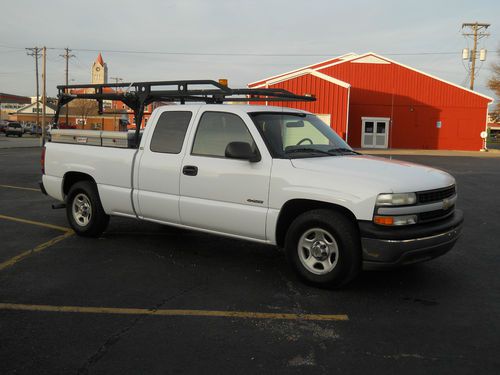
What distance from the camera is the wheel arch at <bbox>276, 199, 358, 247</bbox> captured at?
15.7 ft

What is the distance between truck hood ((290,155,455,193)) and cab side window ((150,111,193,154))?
157 centimetres

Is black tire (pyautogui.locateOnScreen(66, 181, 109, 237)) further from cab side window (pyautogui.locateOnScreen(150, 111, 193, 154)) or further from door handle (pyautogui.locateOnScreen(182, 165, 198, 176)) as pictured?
door handle (pyautogui.locateOnScreen(182, 165, 198, 176))

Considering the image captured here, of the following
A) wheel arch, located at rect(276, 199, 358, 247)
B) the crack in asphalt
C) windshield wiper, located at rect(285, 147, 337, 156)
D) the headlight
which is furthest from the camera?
windshield wiper, located at rect(285, 147, 337, 156)

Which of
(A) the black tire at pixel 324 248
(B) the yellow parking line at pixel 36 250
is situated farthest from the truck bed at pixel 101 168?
(A) the black tire at pixel 324 248

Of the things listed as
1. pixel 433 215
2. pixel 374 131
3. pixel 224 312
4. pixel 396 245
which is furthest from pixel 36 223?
pixel 374 131

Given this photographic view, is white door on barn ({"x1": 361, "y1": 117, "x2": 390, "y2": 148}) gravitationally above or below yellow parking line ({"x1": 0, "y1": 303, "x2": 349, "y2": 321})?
above

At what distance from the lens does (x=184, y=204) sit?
226 inches

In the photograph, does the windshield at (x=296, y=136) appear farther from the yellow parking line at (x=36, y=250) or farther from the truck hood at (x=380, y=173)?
the yellow parking line at (x=36, y=250)

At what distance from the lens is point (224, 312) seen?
430 cm

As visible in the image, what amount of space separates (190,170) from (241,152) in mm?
869

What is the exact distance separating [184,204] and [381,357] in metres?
2.98

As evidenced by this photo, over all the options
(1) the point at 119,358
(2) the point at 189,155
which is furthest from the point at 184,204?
(1) the point at 119,358

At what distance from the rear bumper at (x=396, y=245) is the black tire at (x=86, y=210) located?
3850 mm

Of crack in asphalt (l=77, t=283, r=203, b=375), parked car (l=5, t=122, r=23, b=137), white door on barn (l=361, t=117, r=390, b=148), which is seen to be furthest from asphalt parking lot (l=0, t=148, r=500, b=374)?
parked car (l=5, t=122, r=23, b=137)
